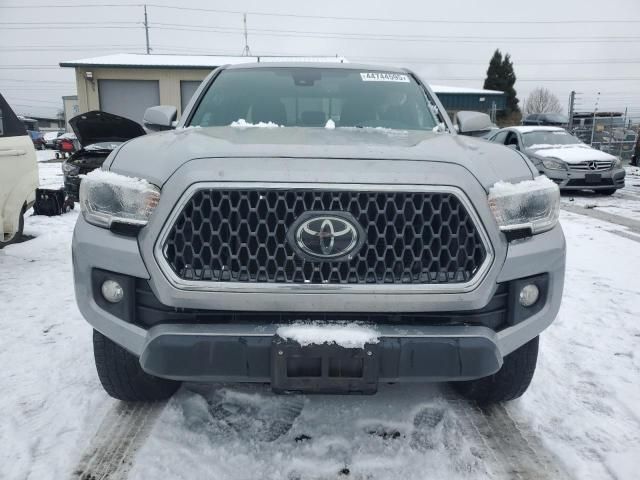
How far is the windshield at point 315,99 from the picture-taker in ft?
9.86

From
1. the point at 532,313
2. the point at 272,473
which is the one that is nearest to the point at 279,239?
the point at 272,473

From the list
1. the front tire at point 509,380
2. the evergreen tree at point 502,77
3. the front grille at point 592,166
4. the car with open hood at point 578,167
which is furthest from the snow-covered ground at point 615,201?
the evergreen tree at point 502,77

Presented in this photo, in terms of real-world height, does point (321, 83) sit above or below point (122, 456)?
above

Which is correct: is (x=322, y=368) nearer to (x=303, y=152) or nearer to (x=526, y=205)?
(x=303, y=152)

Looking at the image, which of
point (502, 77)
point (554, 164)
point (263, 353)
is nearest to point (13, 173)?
point (263, 353)

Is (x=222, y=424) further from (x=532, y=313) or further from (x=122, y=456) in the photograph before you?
(x=532, y=313)

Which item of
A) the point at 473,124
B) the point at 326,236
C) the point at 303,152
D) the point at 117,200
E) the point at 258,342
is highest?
the point at 473,124

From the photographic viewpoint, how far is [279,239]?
5.96ft

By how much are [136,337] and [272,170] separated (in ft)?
2.75

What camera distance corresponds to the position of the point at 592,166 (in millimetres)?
10289

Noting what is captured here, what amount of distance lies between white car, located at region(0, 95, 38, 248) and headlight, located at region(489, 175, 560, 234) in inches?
176

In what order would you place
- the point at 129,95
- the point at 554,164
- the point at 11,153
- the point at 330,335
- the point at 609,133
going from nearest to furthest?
the point at 330,335 < the point at 11,153 < the point at 554,164 < the point at 609,133 < the point at 129,95

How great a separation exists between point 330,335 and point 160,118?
2209mm

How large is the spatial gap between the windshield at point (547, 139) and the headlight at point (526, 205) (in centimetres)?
1025
